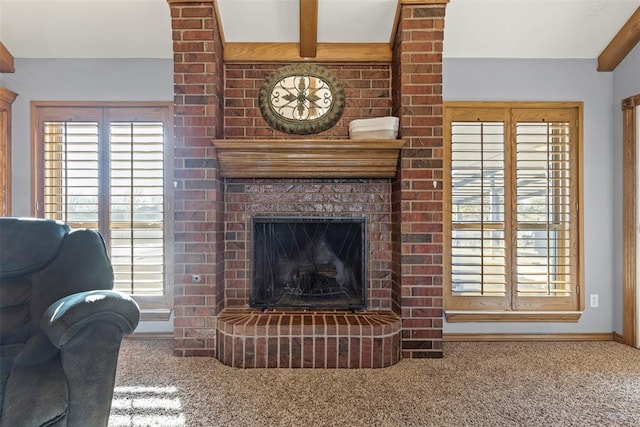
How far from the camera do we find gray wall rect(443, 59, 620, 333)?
295cm

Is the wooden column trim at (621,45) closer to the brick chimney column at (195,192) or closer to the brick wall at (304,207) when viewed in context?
the brick wall at (304,207)

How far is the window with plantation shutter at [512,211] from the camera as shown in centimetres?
290

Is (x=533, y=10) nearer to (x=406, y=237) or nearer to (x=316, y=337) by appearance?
(x=406, y=237)

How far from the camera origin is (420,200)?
8.35ft

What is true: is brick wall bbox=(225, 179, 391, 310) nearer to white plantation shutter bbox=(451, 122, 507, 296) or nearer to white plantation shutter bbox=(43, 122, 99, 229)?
white plantation shutter bbox=(451, 122, 507, 296)

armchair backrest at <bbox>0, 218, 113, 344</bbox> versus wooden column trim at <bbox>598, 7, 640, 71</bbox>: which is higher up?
wooden column trim at <bbox>598, 7, 640, 71</bbox>

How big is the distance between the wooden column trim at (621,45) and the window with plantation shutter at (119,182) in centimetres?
365

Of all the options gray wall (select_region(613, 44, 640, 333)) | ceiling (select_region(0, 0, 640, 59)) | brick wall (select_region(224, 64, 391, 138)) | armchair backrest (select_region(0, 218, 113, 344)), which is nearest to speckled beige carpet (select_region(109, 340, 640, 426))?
gray wall (select_region(613, 44, 640, 333))

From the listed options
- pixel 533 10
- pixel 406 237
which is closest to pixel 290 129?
pixel 406 237

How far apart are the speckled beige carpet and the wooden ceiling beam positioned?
235 centimetres

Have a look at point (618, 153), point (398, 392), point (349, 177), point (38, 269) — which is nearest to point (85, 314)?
point (38, 269)

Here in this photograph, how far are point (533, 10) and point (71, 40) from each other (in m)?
3.60

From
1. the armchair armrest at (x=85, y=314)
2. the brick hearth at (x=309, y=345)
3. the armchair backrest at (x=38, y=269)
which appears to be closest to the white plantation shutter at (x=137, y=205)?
the brick hearth at (x=309, y=345)

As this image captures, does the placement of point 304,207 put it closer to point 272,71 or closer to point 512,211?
point 272,71
